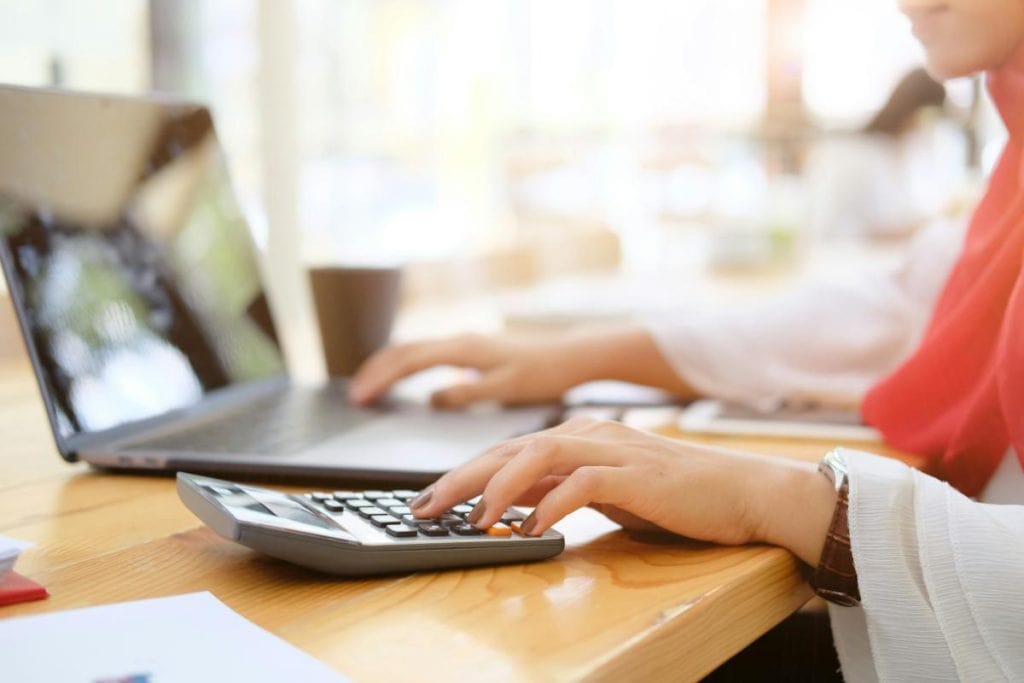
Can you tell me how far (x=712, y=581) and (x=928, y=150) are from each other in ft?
11.8

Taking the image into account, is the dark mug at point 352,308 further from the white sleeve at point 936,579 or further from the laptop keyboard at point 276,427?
the white sleeve at point 936,579

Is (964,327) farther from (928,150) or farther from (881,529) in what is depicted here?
(928,150)

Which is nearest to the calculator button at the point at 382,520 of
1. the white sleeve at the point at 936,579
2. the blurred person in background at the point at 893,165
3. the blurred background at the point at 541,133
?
the white sleeve at the point at 936,579

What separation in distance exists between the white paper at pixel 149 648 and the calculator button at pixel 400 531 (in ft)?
0.29

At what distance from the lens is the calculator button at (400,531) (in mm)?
521

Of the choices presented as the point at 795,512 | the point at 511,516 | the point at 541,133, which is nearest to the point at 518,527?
the point at 511,516

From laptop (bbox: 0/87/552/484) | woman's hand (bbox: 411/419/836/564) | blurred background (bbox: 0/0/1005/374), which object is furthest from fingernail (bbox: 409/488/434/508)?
blurred background (bbox: 0/0/1005/374)

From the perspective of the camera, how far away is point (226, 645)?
43 centimetres

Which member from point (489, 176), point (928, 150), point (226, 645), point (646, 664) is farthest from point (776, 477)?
point (928, 150)

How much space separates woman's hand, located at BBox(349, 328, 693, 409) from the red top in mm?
236

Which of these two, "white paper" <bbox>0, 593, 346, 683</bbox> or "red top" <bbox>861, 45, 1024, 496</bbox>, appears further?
"red top" <bbox>861, 45, 1024, 496</bbox>

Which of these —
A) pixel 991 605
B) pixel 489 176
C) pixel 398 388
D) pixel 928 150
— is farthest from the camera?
pixel 928 150

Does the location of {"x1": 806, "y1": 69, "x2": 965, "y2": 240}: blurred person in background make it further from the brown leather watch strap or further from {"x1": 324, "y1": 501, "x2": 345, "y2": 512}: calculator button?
{"x1": 324, "y1": 501, "x2": 345, "y2": 512}: calculator button

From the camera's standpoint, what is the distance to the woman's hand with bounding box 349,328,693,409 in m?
0.96
